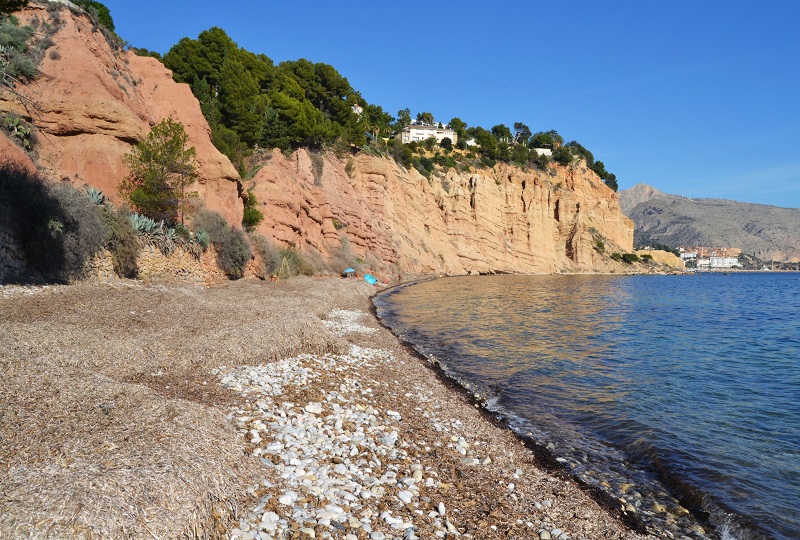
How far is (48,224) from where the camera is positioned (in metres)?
14.0

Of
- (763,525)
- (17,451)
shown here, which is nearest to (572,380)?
(763,525)

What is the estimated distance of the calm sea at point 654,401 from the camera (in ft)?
22.8

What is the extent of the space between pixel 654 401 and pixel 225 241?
19.4 m

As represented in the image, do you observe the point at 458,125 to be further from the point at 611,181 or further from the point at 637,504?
the point at 637,504

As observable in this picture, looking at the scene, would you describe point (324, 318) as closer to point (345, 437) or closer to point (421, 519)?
point (345, 437)

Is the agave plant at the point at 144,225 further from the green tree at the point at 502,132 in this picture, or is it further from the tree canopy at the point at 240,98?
the green tree at the point at 502,132

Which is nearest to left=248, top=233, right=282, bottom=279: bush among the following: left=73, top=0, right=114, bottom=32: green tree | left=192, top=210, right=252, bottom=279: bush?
left=192, top=210, right=252, bottom=279: bush

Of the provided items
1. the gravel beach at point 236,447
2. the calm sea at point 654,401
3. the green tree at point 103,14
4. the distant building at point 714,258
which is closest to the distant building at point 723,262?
the distant building at point 714,258

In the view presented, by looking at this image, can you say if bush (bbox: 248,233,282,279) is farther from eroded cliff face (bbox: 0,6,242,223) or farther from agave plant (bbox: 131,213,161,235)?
agave plant (bbox: 131,213,161,235)

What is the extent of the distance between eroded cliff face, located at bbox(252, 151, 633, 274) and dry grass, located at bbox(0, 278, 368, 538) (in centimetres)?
2000

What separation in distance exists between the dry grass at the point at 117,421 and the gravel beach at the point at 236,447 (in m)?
→ 0.02

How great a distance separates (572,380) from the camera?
Answer: 1298 centimetres

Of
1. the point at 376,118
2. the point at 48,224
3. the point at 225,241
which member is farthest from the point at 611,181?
the point at 48,224

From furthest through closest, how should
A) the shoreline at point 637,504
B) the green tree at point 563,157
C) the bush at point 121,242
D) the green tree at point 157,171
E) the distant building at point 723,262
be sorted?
the distant building at point 723,262, the green tree at point 563,157, the green tree at point 157,171, the bush at point 121,242, the shoreline at point 637,504
